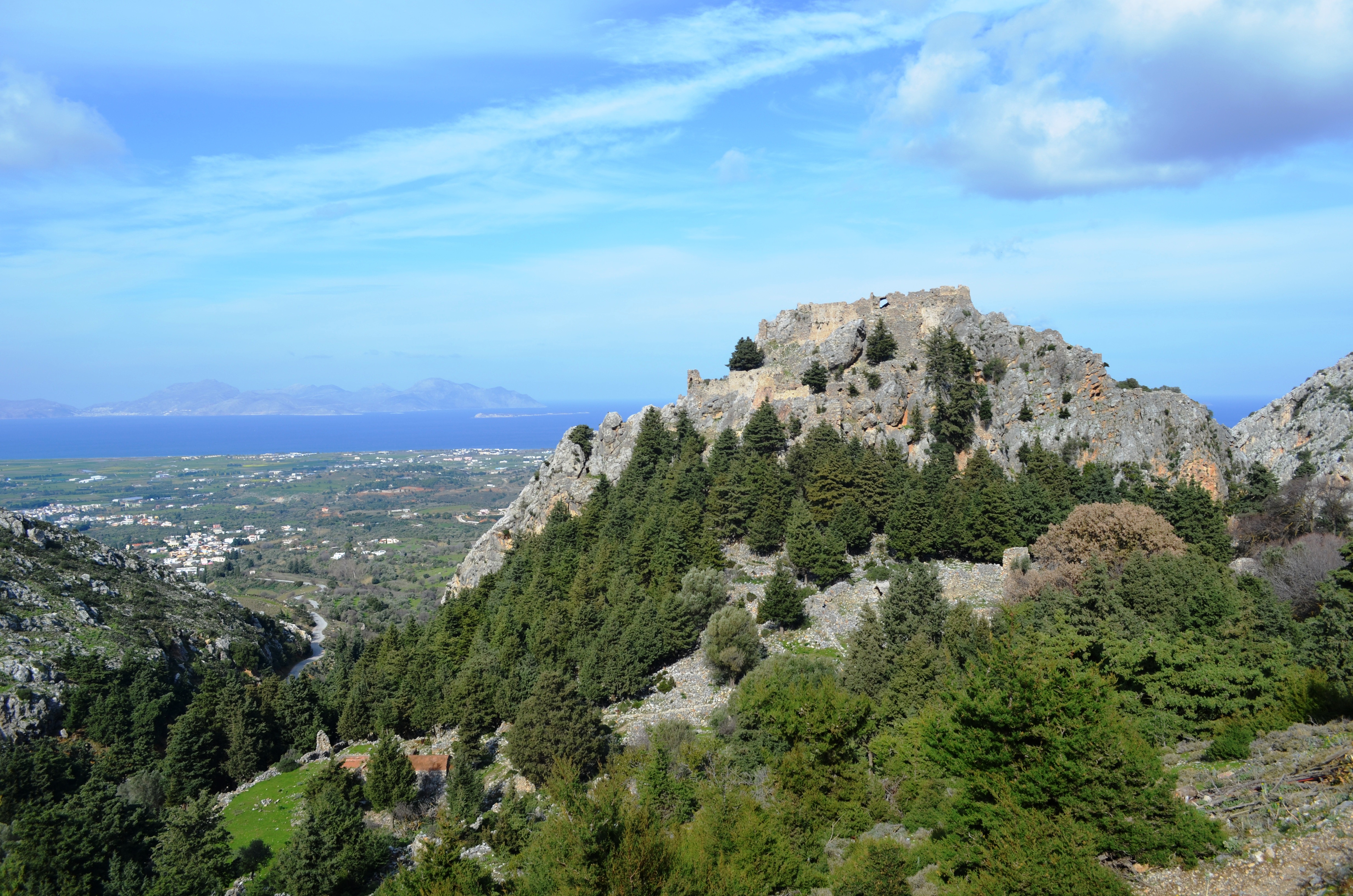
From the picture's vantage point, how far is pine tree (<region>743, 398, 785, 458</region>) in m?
51.5

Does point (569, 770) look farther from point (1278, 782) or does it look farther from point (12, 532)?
point (12, 532)

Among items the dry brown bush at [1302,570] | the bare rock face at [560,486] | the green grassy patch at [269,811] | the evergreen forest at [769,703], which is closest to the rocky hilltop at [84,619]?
the evergreen forest at [769,703]

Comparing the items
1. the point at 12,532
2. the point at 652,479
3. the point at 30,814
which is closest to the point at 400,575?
the point at 12,532

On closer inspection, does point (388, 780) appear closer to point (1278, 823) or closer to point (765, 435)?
point (1278, 823)

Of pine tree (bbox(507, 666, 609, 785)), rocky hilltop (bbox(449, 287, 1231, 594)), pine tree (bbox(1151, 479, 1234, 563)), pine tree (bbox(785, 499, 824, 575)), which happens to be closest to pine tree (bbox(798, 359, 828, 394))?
rocky hilltop (bbox(449, 287, 1231, 594))

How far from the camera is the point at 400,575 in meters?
122

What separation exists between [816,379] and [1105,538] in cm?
2240

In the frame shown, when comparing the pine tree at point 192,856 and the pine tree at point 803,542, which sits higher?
the pine tree at point 803,542

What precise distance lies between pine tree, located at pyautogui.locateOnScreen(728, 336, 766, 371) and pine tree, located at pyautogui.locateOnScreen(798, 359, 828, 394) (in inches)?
164

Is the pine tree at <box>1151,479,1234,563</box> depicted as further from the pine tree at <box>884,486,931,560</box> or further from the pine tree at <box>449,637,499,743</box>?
the pine tree at <box>449,637,499,743</box>

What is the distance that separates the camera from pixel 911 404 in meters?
52.8

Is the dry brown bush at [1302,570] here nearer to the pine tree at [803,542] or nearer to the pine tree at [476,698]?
the pine tree at [803,542]

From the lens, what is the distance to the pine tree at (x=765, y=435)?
51531 mm

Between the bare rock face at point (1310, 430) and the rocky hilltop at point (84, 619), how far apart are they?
72.7 metres
